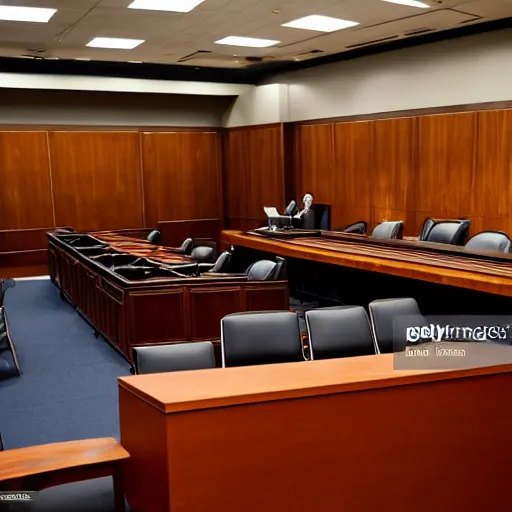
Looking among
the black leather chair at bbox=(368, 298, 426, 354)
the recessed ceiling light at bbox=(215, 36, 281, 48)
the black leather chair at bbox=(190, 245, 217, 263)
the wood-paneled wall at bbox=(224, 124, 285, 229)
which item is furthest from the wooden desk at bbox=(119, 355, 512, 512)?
the wood-paneled wall at bbox=(224, 124, 285, 229)

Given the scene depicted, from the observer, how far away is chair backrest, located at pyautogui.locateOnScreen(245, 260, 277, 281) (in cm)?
571

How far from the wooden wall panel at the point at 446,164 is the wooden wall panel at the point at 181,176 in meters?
4.75

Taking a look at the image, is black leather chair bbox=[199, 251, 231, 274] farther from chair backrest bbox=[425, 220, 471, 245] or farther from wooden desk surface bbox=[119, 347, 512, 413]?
wooden desk surface bbox=[119, 347, 512, 413]

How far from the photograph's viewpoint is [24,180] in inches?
413

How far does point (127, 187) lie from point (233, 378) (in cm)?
947

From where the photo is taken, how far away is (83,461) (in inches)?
86.8

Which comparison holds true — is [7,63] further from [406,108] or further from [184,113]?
[406,108]

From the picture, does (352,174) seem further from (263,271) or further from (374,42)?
(263,271)

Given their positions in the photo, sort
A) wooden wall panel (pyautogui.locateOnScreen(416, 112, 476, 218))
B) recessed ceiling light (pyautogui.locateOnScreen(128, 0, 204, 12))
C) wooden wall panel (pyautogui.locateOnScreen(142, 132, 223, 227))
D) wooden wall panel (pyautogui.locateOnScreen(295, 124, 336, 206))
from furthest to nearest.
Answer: wooden wall panel (pyautogui.locateOnScreen(142, 132, 223, 227)), wooden wall panel (pyautogui.locateOnScreen(295, 124, 336, 206)), wooden wall panel (pyautogui.locateOnScreen(416, 112, 476, 218)), recessed ceiling light (pyautogui.locateOnScreen(128, 0, 204, 12))

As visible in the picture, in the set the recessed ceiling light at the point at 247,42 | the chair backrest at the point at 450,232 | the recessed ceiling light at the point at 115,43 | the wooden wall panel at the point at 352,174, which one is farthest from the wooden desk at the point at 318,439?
the wooden wall panel at the point at 352,174

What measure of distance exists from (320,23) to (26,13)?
3.24 metres

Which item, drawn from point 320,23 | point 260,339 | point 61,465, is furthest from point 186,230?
point 61,465

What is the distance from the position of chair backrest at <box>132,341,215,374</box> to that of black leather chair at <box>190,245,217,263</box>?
170 inches

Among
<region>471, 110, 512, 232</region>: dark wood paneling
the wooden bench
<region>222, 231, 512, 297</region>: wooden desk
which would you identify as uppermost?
<region>471, 110, 512, 232</region>: dark wood paneling
